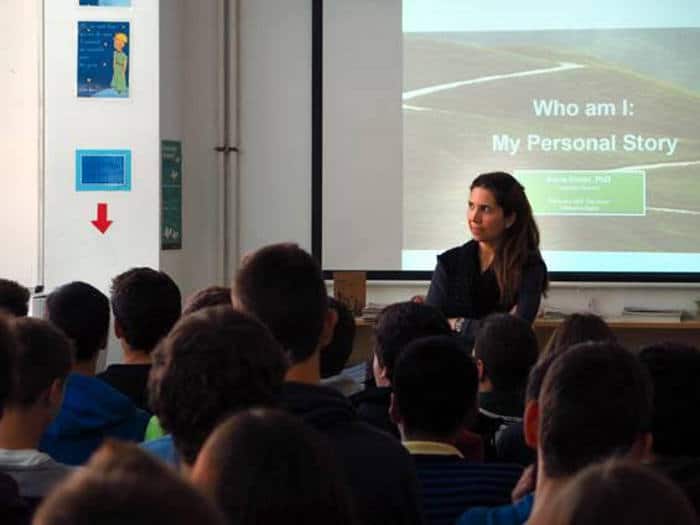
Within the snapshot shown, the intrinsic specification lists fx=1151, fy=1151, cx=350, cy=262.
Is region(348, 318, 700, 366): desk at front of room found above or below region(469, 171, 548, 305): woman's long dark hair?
below

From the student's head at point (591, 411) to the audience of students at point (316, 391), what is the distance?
22 centimetres

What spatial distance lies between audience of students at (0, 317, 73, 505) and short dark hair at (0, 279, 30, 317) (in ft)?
3.70

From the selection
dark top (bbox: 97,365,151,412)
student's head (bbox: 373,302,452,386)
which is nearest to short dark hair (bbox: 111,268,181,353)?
dark top (bbox: 97,365,151,412)

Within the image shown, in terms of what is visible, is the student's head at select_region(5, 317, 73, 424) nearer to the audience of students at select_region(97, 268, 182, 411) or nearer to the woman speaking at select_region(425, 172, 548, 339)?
the audience of students at select_region(97, 268, 182, 411)

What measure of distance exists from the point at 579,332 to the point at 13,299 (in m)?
1.62

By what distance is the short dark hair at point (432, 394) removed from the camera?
218 cm

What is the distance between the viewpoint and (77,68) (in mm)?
5441

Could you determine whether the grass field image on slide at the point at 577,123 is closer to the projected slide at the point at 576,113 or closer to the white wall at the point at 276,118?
the projected slide at the point at 576,113

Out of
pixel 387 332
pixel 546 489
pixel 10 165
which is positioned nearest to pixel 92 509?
pixel 546 489

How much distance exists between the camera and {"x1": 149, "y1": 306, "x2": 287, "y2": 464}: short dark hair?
1.47 meters

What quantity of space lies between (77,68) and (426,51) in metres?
1.73

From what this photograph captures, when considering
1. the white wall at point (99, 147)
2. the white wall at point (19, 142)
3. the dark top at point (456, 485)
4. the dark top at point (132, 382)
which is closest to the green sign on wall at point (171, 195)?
the white wall at point (99, 147)

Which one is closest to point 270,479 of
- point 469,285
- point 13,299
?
point 13,299

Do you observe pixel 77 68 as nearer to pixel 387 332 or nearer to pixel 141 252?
pixel 141 252
